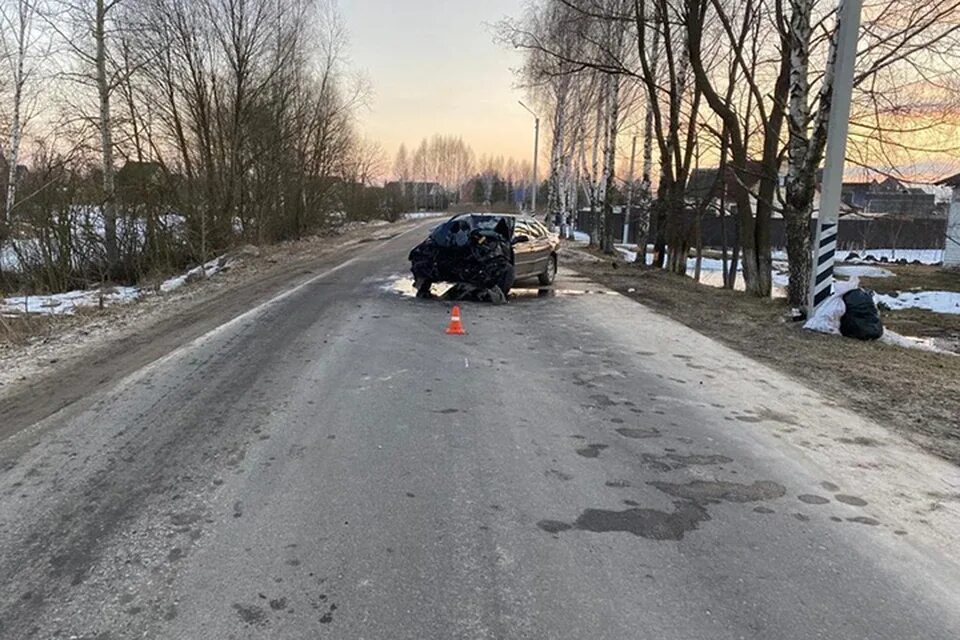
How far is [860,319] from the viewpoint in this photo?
30.3 feet

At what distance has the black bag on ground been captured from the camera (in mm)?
9195

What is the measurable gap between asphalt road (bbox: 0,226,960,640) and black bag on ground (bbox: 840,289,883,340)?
3261mm

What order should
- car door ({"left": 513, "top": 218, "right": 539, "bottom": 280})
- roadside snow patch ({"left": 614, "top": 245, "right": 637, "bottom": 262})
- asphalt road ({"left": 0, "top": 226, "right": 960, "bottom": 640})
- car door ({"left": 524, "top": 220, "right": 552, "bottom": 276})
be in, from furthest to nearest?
roadside snow patch ({"left": 614, "top": 245, "right": 637, "bottom": 262}), car door ({"left": 524, "top": 220, "right": 552, "bottom": 276}), car door ({"left": 513, "top": 218, "right": 539, "bottom": 280}), asphalt road ({"left": 0, "top": 226, "right": 960, "bottom": 640})

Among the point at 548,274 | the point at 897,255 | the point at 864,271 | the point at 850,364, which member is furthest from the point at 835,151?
the point at 897,255

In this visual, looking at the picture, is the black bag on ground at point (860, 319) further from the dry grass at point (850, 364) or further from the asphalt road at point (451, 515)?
the asphalt road at point (451, 515)

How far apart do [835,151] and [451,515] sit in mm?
8673

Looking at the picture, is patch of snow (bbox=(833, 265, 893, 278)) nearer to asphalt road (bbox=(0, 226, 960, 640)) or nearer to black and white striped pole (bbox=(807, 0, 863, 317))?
black and white striped pole (bbox=(807, 0, 863, 317))

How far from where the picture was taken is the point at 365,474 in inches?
167

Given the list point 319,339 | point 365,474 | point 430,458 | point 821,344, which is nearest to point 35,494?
point 365,474

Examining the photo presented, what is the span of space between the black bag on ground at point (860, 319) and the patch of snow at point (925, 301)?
10512mm

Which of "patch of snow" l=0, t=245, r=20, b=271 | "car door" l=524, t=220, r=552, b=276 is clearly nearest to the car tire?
"car door" l=524, t=220, r=552, b=276

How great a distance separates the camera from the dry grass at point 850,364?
578cm

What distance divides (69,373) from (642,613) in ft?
21.8

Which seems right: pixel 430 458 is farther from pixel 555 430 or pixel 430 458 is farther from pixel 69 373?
pixel 69 373
